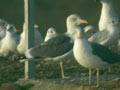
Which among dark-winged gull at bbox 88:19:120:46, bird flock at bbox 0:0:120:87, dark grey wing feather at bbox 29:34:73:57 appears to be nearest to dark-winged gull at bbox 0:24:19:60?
bird flock at bbox 0:0:120:87

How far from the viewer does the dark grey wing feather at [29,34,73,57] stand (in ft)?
28.3

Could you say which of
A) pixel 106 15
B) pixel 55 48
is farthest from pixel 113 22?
pixel 55 48

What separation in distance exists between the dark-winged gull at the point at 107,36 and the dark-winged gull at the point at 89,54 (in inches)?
89.0

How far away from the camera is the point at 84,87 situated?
281 inches

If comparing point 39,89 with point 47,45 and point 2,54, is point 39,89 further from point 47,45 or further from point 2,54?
point 2,54

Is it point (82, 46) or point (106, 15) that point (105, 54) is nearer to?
point (82, 46)

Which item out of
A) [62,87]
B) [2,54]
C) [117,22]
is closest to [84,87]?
[62,87]

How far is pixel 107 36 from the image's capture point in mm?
10227

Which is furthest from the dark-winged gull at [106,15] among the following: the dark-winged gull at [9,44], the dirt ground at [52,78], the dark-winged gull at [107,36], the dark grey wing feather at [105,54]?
the dark grey wing feather at [105,54]

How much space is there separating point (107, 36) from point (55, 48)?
5.89 feet

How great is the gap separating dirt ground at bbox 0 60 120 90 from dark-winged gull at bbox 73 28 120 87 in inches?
11.2

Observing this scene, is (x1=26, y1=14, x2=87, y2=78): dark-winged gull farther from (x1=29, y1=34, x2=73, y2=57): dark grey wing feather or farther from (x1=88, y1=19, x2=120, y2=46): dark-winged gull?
(x1=88, y1=19, x2=120, y2=46): dark-winged gull

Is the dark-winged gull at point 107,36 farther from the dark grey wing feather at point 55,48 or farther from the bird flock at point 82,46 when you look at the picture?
the dark grey wing feather at point 55,48

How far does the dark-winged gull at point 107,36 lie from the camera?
10195 mm
